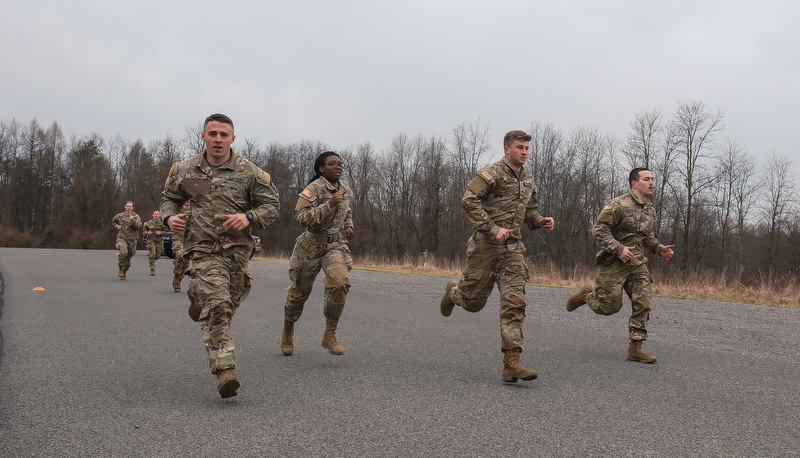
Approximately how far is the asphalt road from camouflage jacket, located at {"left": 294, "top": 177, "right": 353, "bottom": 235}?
1304 millimetres

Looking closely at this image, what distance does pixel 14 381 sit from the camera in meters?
4.48

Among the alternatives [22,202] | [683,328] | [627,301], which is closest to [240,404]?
[683,328]

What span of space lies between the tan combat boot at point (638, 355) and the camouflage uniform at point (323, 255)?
2.93 m

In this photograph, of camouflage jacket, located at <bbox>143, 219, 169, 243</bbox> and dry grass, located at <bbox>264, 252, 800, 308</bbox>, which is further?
camouflage jacket, located at <bbox>143, 219, 169, 243</bbox>

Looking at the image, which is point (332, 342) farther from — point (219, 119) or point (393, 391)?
point (219, 119)

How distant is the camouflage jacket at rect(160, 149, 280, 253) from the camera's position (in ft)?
14.8

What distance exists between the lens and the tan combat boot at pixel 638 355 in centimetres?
568

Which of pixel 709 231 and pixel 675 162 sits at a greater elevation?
pixel 675 162

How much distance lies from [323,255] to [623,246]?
3164mm

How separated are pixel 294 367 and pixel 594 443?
9.31 feet

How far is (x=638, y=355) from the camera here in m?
5.74

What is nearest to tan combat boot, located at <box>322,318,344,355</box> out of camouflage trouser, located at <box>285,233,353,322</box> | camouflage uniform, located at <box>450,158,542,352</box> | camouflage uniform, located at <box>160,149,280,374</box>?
camouflage trouser, located at <box>285,233,353,322</box>

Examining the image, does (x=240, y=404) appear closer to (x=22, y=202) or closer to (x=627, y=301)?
(x=627, y=301)

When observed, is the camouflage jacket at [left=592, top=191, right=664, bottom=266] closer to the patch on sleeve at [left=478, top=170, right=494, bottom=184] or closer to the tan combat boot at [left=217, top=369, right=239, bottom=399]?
the patch on sleeve at [left=478, top=170, right=494, bottom=184]
